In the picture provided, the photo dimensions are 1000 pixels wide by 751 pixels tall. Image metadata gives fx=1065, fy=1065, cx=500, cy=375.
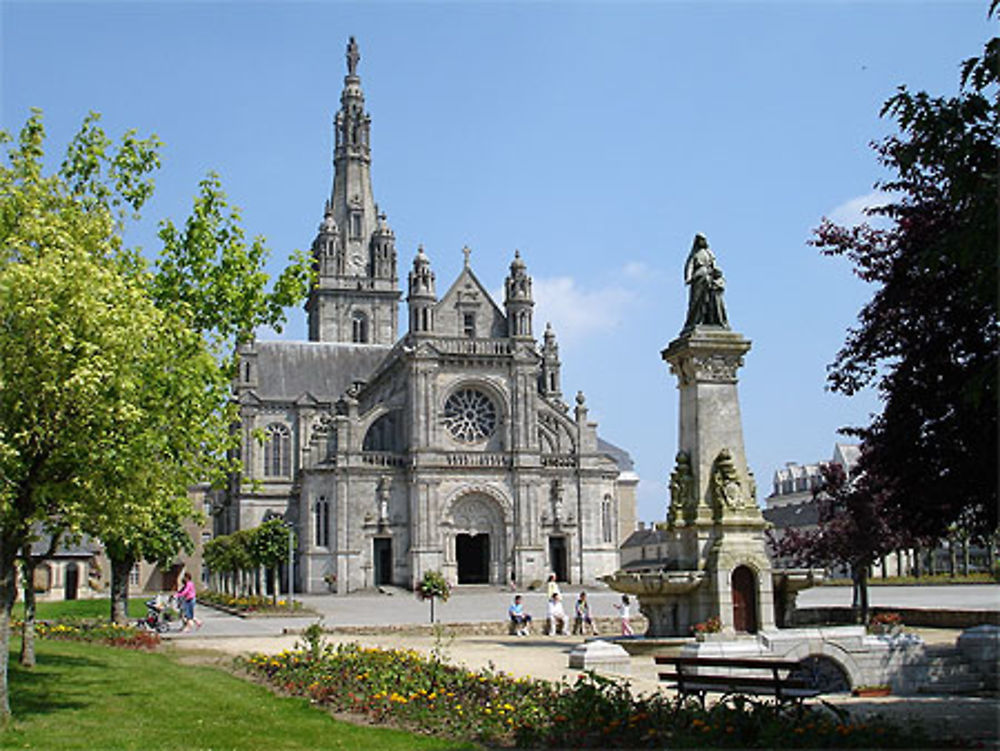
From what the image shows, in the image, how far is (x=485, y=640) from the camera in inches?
1084

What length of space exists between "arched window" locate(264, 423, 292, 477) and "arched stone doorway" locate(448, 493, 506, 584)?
666 inches

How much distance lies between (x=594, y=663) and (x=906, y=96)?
11.4 meters

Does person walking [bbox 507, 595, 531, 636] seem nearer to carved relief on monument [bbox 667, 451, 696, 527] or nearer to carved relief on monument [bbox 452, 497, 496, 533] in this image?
carved relief on monument [bbox 667, 451, 696, 527]

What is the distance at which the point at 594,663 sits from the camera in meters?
18.5

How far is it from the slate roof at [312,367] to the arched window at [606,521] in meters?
21.5

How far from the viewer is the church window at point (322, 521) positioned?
195ft

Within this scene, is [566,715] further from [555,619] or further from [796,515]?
[796,515]

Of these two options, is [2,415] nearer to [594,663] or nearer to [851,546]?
[594,663]

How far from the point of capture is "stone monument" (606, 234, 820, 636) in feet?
67.8

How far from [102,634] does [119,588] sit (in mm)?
5996

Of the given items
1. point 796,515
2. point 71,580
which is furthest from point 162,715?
point 796,515

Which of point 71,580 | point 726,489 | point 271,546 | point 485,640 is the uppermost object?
point 726,489

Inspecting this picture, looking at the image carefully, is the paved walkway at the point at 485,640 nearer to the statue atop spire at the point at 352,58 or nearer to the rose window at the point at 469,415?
the rose window at the point at 469,415


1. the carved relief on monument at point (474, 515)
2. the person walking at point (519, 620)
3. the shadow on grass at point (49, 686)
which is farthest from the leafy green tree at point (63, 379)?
the carved relief on monument at point (474, 515)
